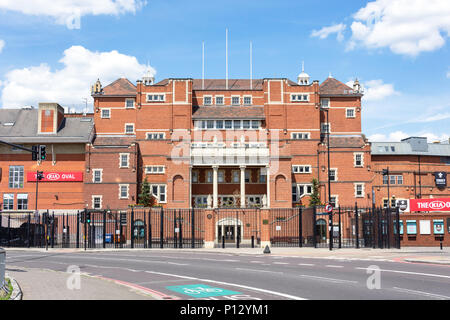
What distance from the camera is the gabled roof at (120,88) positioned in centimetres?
6638

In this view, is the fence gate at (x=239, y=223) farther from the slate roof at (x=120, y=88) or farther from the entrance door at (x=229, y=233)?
the slate roof at (x=120, y=88)

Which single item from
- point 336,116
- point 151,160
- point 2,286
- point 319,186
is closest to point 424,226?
point 319,186

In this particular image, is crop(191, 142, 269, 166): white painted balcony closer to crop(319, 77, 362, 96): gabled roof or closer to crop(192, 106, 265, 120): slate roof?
crop(192, 106, 265, 120): slate roof

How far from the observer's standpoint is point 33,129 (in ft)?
213

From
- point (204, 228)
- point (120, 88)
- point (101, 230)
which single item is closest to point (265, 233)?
point (204, 228)

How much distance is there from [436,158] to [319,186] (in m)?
23.5

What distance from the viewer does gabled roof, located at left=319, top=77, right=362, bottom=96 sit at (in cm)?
6662

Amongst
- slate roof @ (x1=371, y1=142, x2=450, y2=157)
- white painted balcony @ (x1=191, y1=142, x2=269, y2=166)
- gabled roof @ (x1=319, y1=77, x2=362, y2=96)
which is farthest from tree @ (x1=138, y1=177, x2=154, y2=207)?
slate roof @ (x1=371, y1=142, x2=450, y2=157)

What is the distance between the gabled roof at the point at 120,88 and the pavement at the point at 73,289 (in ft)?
164

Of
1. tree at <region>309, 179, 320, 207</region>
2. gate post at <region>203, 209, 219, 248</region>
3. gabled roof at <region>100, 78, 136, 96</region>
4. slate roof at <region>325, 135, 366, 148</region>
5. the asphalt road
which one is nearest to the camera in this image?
the asphalt road

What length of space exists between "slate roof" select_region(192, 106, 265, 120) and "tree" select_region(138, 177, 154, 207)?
1042 cm

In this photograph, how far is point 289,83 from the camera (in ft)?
214

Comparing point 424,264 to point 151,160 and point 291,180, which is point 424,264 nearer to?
point 291,180

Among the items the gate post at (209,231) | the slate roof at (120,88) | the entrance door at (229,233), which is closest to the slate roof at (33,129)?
the slate roof at (120,88)
